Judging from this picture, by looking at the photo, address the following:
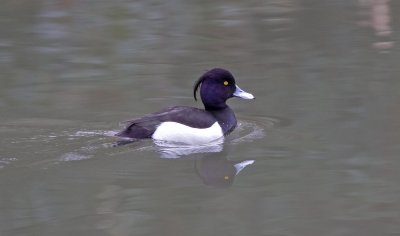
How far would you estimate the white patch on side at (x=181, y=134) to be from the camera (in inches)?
371

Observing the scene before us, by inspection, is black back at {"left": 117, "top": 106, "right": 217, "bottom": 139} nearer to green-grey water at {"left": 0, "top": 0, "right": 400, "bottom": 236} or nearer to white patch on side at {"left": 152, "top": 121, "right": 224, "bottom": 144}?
white patch on side at {"left": 152, "top": 121, "right": 224, "bottom": 144}

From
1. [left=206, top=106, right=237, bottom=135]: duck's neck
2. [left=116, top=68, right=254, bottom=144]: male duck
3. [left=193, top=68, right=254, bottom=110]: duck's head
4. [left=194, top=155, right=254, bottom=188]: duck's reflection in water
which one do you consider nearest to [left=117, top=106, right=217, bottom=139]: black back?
[left=116, top=68, right=254, bottom=144]: male duck

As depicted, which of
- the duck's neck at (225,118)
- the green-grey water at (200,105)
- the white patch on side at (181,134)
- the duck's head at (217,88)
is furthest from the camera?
→ the duck's head at (217,88)

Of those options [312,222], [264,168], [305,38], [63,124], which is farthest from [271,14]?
[312,222]

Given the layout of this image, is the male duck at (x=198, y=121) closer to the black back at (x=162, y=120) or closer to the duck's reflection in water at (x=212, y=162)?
the black back at (x=162, y=120)

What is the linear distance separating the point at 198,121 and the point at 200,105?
1.27 meters

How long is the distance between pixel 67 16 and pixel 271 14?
2989 mm

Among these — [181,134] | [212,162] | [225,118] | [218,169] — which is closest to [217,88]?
[225,118]

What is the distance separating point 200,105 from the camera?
10820mm

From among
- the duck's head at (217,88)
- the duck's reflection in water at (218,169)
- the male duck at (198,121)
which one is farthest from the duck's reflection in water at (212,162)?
the duck's head at (217,88)

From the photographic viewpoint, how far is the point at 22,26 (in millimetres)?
13805

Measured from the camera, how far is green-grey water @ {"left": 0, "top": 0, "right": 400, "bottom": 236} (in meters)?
7.25

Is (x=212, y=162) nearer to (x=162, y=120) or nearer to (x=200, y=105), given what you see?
(x=162, y=120)

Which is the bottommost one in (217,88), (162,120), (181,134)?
(181,134)
